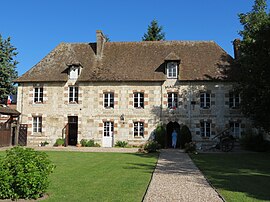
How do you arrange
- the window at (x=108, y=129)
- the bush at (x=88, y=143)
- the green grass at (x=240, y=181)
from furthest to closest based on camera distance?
the window at (x=108, y=129), the bush at (x=88, y=143), the green grass at (x=240, y=181)

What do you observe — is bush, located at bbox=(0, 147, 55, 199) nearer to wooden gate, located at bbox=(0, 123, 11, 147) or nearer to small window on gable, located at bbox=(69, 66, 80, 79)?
wooden gate, located at bbox=(0, 123, 11, 147)

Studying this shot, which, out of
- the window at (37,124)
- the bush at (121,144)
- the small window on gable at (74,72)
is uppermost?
the small window on gable at (74,72)

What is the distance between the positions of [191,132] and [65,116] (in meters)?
10.1

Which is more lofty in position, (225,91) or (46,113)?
(225,91)

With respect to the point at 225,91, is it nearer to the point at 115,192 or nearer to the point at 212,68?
the point at 212,68

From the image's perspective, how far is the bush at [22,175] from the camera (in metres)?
6.72

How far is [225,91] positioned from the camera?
23.7 meters

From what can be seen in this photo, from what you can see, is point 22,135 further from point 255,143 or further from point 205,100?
point 255,143

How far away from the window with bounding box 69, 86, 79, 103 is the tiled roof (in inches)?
35.5

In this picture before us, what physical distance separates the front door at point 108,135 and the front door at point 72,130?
2.50 meters

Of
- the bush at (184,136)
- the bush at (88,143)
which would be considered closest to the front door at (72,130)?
the bush at (88,143)

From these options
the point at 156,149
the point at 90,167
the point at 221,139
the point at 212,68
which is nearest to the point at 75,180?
the point at 90,167

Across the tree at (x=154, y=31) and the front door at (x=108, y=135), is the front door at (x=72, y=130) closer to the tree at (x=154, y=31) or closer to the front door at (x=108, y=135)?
the front door at (x=108, y=135)

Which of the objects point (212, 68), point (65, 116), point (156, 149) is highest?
point (212, 68)
